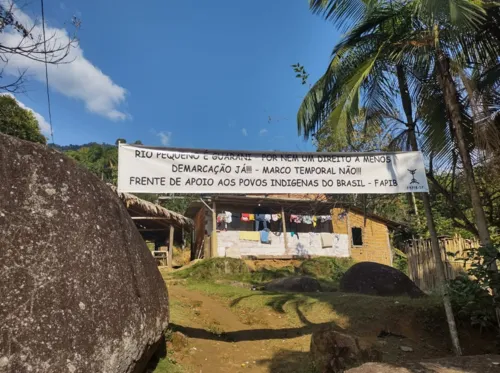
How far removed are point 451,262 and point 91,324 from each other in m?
11.6

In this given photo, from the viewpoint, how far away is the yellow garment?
1961 centimetres

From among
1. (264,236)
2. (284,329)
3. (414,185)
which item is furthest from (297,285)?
(264,236)

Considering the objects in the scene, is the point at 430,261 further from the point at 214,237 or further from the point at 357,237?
the point at 357,237

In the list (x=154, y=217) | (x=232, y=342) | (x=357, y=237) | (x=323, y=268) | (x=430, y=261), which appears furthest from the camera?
(x=357, y=237)

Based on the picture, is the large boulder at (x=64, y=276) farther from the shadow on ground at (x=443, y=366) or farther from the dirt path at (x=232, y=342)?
the shadow on ground at (x=443, y=366)

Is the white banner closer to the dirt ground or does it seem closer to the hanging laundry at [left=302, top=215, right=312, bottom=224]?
the dirt ground

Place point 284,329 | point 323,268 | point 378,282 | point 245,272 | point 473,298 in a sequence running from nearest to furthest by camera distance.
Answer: point 473,298, point 284,329, point 378,282, point 245,272, point 323,268

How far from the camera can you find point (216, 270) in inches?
619

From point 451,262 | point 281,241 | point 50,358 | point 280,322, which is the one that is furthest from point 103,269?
point 281,241

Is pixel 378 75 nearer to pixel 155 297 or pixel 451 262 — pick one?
pixel 155 297

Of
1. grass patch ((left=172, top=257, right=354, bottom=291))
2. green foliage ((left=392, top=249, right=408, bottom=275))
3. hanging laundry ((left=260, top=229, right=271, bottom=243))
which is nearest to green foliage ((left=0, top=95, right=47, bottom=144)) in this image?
grass patch ((left=172, top=257, right=354, bottom=291))

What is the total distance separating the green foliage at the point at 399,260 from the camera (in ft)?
76.1

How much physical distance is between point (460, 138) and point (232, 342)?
504 cm

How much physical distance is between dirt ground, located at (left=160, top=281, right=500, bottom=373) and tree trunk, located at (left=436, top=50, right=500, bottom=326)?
159cm
